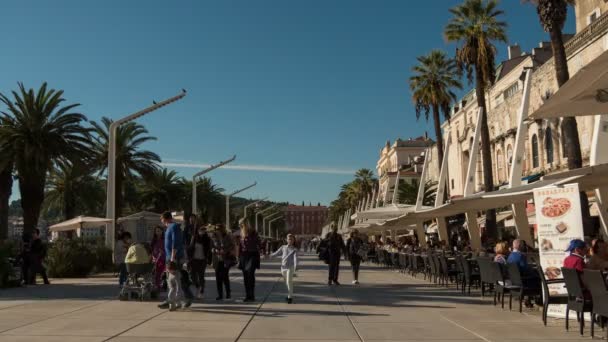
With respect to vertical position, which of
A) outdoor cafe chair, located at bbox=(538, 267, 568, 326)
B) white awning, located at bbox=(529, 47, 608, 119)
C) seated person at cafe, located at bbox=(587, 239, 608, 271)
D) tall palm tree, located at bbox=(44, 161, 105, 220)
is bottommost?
outdoor cafe chair, located at bbox=(538, 267, 568, 326)

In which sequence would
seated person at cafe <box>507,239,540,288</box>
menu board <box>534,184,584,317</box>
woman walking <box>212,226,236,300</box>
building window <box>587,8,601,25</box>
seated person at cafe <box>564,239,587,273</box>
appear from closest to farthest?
seated person at cafe <box>564,239,587,273</box> < menu board <box>534,184,584,317</box> < seated person at cafe <box>507,239,540,288</box> < woman walking <box>212,226,236,300</box> < building window <box>587,8,601,25</box>

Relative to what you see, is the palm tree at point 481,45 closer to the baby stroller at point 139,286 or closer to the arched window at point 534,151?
the arched window at point 534,151

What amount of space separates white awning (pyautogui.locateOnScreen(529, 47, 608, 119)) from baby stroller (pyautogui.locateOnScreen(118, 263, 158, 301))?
8.48 m

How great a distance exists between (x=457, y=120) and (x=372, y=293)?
47976 mm

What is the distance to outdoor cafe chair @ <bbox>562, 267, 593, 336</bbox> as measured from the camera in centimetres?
882

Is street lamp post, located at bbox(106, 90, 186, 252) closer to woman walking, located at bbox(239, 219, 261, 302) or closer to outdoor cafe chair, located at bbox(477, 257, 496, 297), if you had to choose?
woman walking, located at bbox(239, 219, 261, 302)

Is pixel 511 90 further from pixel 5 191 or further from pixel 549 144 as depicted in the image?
pixel 5 191

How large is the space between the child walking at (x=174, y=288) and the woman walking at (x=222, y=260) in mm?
2516

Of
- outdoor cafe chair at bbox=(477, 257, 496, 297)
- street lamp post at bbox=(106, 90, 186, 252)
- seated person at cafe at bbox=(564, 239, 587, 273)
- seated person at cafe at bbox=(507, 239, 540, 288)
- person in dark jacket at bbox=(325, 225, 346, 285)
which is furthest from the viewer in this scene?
street lamp post at bbox=(106, 90, 186, 252)

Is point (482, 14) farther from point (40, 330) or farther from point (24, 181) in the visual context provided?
point (40, 330)

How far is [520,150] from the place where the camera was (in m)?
19.0

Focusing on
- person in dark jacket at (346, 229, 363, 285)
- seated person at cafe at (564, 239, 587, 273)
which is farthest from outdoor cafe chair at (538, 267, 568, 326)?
person in dark jacket at (346, 229, 363, 285)

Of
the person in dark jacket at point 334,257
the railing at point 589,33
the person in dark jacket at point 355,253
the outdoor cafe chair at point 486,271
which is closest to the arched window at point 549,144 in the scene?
the railing at point 589,33

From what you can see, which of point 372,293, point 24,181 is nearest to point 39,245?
point 372,293
